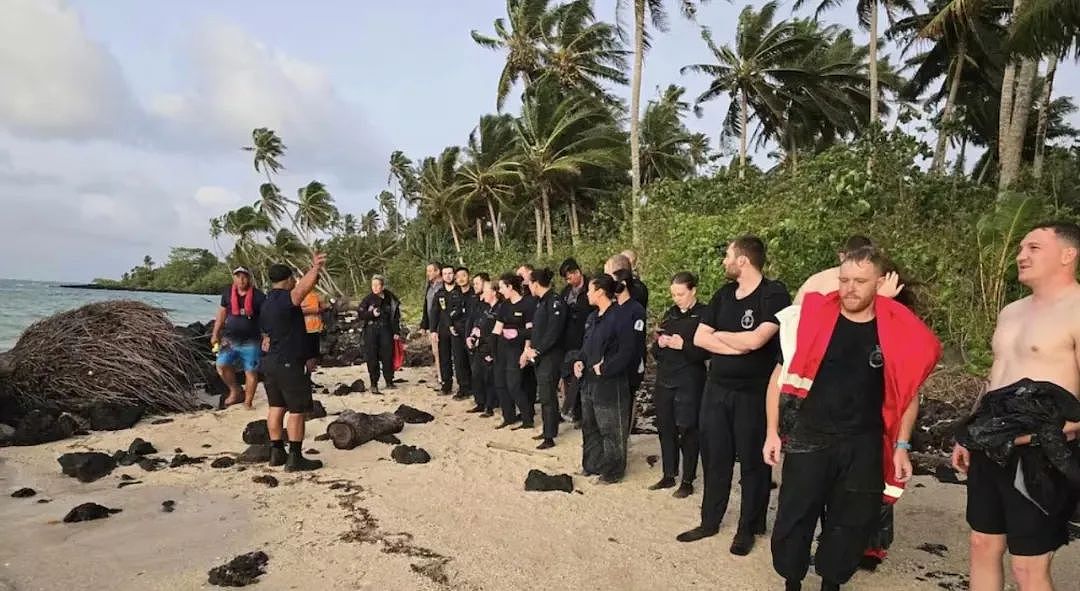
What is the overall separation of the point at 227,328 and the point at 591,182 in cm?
2229

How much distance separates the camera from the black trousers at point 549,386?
7184mm

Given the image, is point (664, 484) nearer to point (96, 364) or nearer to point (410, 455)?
point (410, 455)

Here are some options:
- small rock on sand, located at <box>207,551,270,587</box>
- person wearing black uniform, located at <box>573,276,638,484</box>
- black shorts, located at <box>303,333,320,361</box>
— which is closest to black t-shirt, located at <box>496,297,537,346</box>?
person wearing black uniform, located at <box>573,276,638,484</box>

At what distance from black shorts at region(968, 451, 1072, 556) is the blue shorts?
26.5 feet

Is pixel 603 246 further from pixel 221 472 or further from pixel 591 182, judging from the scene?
pixel 221 472

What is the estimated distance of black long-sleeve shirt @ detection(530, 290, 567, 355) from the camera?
7.22 metres

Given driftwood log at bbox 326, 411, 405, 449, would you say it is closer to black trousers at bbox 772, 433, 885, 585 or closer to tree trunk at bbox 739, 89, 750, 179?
black trousers at bbox 772, 433, 885, 585

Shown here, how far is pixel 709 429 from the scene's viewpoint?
4441mm

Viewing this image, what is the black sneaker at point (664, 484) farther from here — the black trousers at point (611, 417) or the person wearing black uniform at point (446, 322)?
the person wearing black uniform at point (446, 322)

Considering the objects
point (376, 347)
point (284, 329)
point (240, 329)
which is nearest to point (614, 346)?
point (284, 329)

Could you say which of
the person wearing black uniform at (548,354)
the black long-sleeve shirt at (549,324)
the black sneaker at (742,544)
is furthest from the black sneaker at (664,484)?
the black long-sleeve shirt at (549,324)

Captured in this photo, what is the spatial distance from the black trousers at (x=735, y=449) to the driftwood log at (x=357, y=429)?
12.8ft

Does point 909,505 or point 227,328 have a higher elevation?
point 227,328

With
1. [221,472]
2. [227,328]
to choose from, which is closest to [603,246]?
[227,328]
